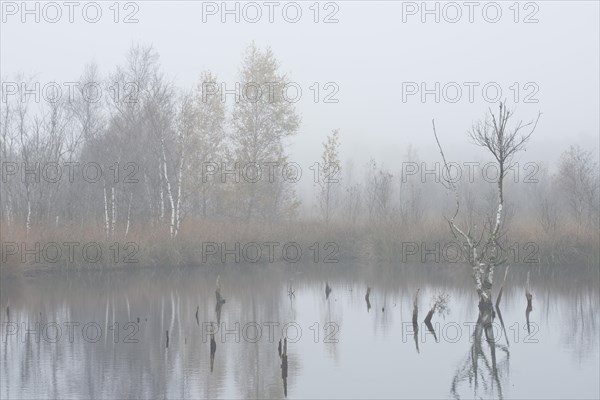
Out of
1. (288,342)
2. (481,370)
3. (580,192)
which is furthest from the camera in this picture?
(580,192)

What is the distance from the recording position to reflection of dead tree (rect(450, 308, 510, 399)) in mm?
12172

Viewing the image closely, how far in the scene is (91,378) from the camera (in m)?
12.6

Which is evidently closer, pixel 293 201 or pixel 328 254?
pixel 328 254

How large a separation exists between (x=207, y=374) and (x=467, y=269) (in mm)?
20006

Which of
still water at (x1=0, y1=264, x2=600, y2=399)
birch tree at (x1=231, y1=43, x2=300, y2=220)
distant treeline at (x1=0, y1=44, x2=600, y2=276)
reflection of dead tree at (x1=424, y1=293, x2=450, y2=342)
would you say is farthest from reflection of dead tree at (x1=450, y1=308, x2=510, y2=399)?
birch tree at (x1=231, y1=43, x2=300, y2=220)

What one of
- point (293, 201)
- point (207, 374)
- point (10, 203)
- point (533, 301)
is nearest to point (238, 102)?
point (293, 201)

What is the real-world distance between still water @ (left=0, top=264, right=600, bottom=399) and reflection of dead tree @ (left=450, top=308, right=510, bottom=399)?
4 cm

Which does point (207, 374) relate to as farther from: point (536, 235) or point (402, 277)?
point (536, 235)

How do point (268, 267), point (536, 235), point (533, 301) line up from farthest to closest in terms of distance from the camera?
point (268, 267)
point (536, 235)
point (533, 301)

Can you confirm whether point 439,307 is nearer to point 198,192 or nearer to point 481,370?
point 481,370

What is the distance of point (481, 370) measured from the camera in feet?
44.7

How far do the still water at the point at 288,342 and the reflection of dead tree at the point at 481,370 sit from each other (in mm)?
35

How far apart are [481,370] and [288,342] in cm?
436

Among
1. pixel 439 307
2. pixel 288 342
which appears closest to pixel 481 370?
pixel 288 342
